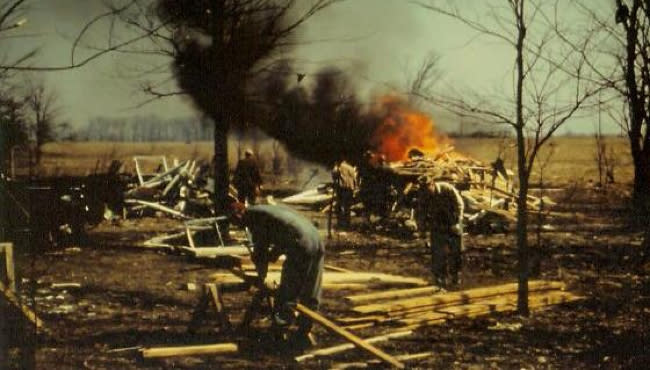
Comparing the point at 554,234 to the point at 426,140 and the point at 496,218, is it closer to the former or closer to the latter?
the point at 496,218

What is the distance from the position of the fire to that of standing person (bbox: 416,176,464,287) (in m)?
16.6

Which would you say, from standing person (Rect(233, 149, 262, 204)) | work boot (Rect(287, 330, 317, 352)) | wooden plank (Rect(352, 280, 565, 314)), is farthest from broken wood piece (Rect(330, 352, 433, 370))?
standing person (Rect(233, 149, 262, 204))

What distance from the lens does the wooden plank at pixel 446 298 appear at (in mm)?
8776

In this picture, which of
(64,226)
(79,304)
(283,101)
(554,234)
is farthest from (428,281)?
(283,101)

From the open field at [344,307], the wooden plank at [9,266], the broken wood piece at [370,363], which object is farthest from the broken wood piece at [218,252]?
the broken wood piece at [370,363]

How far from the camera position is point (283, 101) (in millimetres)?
25469

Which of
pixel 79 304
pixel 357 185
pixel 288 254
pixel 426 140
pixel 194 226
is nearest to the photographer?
pixel 288 254

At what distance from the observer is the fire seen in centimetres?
2875

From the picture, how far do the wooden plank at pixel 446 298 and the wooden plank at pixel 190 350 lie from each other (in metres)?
1.87

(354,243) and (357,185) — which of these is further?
(357,185)

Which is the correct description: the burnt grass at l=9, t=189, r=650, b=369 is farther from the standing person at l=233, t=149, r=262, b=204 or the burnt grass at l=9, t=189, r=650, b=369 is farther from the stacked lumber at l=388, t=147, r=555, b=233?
the standing person at l=233, t=149, r=262, b=204

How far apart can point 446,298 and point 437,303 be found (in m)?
0.23

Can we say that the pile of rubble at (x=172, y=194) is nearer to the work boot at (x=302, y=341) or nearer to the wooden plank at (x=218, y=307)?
the wooden plank at (x=218, y=307)

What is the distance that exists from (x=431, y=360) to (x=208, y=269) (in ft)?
21.8
